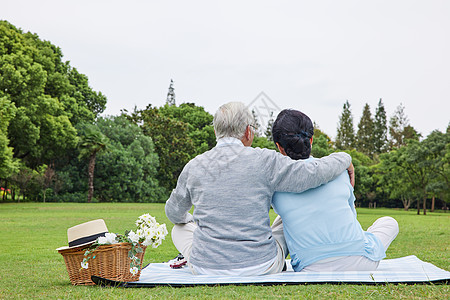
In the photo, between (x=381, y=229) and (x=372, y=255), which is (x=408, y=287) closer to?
(x=372, y=255)

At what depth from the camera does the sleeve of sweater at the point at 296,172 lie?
362cm

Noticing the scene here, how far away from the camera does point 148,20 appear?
918 inches

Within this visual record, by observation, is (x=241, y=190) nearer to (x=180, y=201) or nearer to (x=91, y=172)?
(x=180, y=201)

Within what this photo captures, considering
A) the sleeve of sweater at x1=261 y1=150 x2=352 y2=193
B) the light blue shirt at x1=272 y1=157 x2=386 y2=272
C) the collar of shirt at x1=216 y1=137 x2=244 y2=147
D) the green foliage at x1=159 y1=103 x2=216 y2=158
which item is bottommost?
the light blue shirt at x1=272 y1=157 x2=386 y2=272

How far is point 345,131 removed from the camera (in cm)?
7225

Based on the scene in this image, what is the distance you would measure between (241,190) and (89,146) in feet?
118

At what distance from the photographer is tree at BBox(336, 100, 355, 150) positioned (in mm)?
71750

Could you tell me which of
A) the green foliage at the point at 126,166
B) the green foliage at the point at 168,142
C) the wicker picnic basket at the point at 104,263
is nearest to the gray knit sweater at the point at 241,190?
the wicker picnic basket at the point at 104,263

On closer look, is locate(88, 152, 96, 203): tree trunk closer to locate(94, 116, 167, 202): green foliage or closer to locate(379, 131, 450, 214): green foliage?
locate(94, 116, 167, 202): green foliage

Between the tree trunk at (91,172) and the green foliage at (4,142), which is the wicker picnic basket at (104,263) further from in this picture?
the tree trunk at (91,172)

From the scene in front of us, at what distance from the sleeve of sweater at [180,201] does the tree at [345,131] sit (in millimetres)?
69533

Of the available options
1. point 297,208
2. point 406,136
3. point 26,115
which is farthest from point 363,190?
point 297,208

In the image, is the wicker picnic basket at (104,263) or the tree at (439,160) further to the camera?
the tree at (439,160)

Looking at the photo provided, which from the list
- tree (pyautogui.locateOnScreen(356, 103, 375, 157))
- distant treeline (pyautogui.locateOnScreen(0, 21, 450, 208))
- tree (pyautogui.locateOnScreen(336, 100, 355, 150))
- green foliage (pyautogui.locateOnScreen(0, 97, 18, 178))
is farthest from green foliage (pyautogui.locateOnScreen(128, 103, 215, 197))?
tree (pyautogui.locateOnScreen(356, 103, 375, 157))
